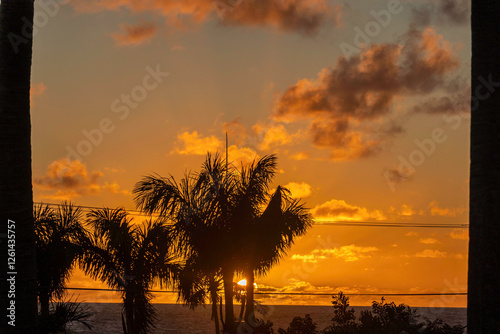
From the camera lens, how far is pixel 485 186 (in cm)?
1071

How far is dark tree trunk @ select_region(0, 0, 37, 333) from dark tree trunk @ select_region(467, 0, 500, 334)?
806 centimetres

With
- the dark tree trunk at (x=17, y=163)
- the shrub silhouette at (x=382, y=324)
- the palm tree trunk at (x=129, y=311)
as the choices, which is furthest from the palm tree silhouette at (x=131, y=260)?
the dark tree trunk at (x=17, y=163)

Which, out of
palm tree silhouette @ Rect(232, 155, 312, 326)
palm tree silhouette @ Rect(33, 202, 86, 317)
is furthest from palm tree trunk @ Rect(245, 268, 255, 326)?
palm tree silhouette @ Rect(33, 202, 86, 317)

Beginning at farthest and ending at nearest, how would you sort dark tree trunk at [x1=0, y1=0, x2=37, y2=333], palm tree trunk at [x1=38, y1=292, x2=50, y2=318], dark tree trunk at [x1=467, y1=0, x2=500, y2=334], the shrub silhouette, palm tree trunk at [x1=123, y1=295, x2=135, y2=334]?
palm tree trunk at [x1=38, y1=292, x2=50, y2=318] < palm tree trunk at [x1=123, y1=295, x2=135, y2=334] < the shrub silhouette < dark tree trunk at [x1=467, y1=0, x2=500, y2=334] < dark tree trunk at [x1=0, y1=0, x2=37, y2=333]

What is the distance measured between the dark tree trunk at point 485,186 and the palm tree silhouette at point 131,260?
13693 millimetres

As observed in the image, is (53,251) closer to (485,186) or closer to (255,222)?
(255,222)

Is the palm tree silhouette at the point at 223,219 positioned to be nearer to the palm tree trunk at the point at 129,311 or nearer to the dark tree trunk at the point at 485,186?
the palm tree trunk at the point at 129,311

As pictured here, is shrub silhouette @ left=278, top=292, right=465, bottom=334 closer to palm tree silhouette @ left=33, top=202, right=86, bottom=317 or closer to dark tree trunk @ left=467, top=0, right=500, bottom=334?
dark tree trunk @ left=467, top=0, right=500, bottom=334

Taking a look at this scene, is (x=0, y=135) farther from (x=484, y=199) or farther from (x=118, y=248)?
(x=118, y=248)

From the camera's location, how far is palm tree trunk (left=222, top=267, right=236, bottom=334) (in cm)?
2136

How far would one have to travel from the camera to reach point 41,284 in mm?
26375

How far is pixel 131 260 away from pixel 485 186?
1567 centimetres

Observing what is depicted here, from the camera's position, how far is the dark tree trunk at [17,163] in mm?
10352

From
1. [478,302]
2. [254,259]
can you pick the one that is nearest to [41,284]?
[254,259]
